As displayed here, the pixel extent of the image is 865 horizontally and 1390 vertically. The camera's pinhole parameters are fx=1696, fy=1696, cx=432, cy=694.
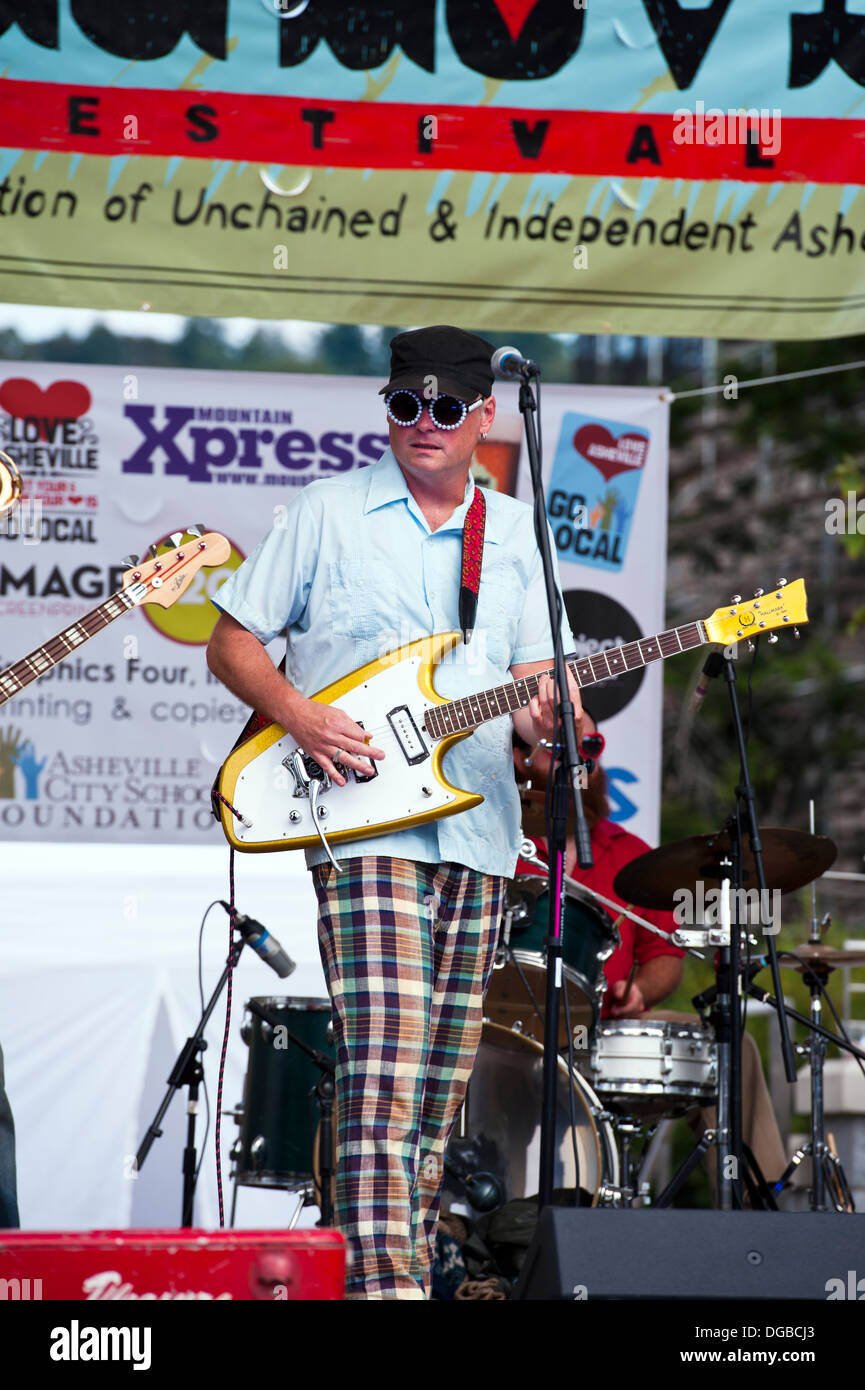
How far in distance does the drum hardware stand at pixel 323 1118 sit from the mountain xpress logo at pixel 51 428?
2052 mm

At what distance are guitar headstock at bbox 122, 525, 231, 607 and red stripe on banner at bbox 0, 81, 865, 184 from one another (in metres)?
1.42

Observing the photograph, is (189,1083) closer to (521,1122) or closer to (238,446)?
(521,1122)

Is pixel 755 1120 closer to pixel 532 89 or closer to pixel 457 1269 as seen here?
pixel 457 1269

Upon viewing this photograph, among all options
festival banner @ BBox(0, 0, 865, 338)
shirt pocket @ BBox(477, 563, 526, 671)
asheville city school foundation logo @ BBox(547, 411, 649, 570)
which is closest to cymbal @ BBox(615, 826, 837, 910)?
shirt pocket @ BBox(477, 563, 526, 671)

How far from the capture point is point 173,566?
5.11 meters

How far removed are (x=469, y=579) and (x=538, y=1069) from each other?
2045mm

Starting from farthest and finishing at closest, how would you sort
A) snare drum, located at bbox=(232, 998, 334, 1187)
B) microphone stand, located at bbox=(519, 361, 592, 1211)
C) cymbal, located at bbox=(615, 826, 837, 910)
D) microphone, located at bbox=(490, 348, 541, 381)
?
1. snare drum, located at bbox=(232, 998, 334, 1187)
2. cymbal, located at bbox=(615, 826, 837, 910)
3. microphone, located at bbox=(490, 348, 541, 381)
4. microphone stand, located at bbox=(519, 361, 592, 1211)

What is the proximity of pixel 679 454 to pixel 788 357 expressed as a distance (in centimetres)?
184

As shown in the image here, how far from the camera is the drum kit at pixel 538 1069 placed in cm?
520

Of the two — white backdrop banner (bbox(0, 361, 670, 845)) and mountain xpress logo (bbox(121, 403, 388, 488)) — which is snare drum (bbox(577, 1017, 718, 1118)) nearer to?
white backdrop banner (bbox(0, 361, 670, 845))

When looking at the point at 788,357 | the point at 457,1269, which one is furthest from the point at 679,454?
the point at 457,1269

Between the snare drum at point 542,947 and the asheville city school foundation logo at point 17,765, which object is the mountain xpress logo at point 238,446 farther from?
the snare drum at point 542,947

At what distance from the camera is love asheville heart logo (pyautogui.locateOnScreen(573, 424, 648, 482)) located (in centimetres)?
625
